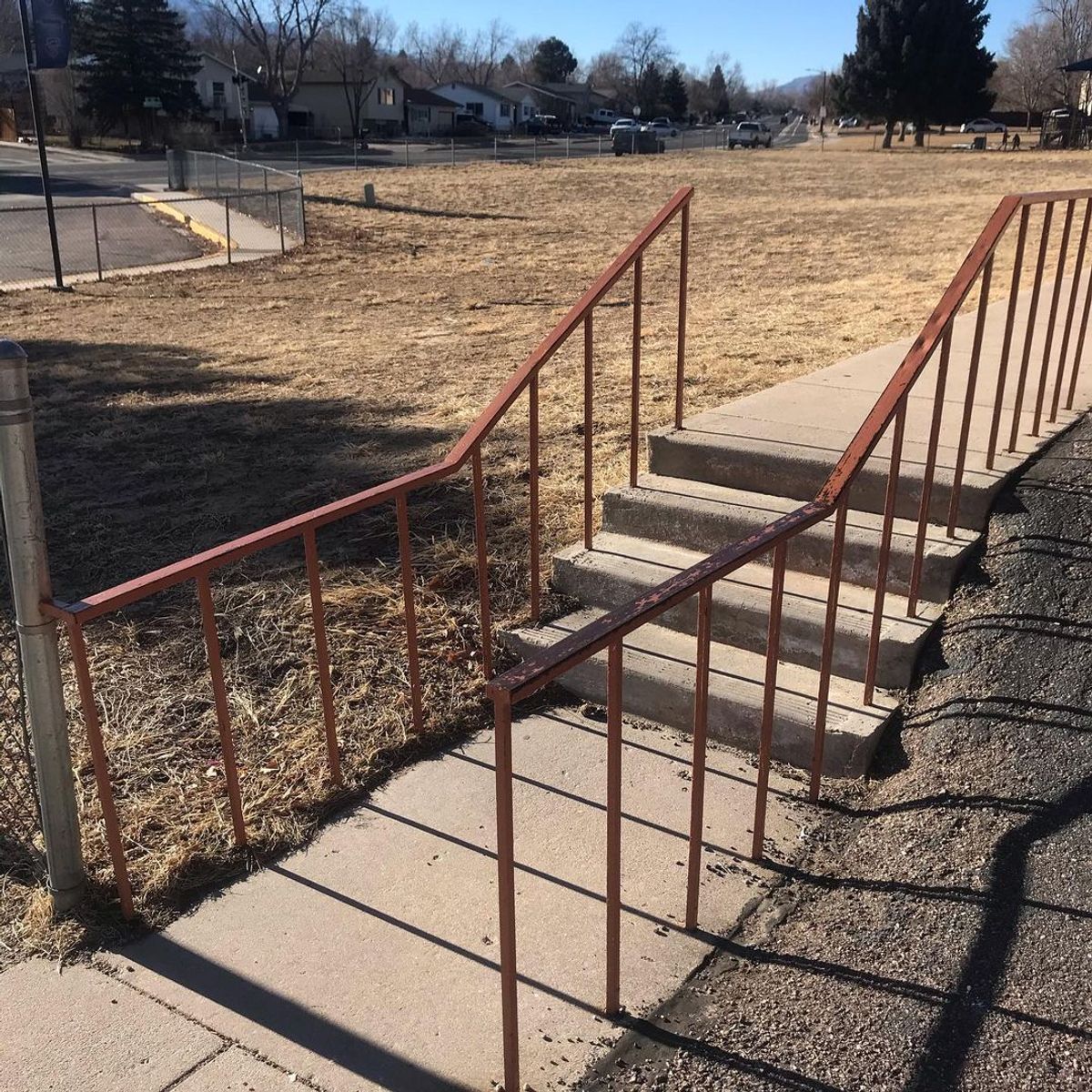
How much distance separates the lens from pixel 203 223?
21.7m

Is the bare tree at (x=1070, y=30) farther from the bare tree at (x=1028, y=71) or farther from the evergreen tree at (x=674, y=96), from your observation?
the evergreen tree at (x=674, y=96)

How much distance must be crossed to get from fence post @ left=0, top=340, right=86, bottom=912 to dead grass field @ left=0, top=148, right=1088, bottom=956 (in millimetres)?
166

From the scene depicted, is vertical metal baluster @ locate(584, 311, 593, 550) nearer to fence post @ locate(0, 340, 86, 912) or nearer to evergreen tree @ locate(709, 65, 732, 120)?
fence post @ locate(0, 340, 86, 912)

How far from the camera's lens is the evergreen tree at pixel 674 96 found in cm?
10900

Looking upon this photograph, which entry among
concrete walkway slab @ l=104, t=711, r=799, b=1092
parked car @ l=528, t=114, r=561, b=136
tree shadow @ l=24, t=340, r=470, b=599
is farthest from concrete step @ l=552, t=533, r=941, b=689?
parked car @ l=528, t=114, r=561, b=136

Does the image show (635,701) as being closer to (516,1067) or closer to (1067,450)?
(516,1067)

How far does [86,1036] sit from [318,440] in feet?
14.7

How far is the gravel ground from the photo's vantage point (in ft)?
7.25

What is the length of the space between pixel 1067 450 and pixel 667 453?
157 cm

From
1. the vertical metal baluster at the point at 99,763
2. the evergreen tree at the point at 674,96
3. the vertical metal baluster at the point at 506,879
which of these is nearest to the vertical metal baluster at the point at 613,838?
the vertical metal baluster at the point at 506,879

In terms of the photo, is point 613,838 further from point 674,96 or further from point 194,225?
point 674,96

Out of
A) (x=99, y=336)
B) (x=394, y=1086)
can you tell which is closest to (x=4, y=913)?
(x=394, y=1086)

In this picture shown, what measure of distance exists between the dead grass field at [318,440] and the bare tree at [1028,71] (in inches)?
2910

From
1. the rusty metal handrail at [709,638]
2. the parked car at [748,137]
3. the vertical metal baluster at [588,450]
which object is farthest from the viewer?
the parked car at [748,137]
